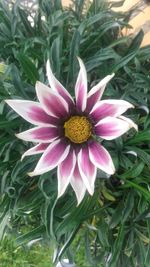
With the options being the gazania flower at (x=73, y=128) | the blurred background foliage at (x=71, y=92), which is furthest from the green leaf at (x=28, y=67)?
the gazania flower at (x=73, y=128)

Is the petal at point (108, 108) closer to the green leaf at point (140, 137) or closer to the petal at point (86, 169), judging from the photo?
the petal at point (86, 169)

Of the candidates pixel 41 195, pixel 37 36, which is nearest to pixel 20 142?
pixel 41 195

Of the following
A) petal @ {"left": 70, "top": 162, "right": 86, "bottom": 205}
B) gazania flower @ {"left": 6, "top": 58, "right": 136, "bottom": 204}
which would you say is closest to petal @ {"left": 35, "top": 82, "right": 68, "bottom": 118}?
gazania flower @ {"left": 6, "top": 58, "right": 136, "bottom": 204}

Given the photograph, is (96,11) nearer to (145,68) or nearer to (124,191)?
(145,68)

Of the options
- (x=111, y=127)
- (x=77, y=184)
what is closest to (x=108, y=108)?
(x=111, y=127)

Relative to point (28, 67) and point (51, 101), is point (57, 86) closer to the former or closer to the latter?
point (51, 101)

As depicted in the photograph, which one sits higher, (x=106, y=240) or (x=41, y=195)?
(x=41, y=195)

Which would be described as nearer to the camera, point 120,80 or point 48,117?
point 48,117
